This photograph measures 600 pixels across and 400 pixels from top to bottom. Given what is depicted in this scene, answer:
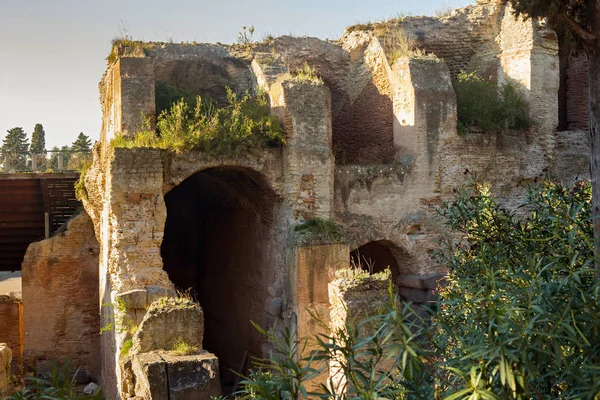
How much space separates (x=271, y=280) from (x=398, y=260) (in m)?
2.42

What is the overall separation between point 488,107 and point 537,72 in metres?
1.22

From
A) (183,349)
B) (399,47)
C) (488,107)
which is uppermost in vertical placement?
(399,47)

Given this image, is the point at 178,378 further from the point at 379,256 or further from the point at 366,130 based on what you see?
the point at 366,130

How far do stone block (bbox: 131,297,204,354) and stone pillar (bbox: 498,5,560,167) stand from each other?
792 cm

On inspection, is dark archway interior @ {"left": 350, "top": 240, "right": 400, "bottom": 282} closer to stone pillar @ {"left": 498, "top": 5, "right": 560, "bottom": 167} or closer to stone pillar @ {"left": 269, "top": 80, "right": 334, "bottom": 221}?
stone pillar @ {"left": 269, "top": 80, "right": 334, "bottom": 221}

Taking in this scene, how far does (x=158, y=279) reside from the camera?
10945 mm

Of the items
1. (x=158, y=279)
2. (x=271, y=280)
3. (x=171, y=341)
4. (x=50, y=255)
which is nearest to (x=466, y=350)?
(x=171, y=341)

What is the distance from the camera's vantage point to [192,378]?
764cm

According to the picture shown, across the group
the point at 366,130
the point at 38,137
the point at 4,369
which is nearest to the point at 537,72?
the point at 366,130

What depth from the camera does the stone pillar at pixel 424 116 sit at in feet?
42.9

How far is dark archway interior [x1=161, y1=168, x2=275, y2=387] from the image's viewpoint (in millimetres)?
12992

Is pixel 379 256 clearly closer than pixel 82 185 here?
No

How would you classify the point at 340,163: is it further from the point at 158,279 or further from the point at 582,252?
the point at 582,252

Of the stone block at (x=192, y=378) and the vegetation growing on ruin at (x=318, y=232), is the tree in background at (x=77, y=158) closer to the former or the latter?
the vegetation growing on ruin at (x=318, y=232)
